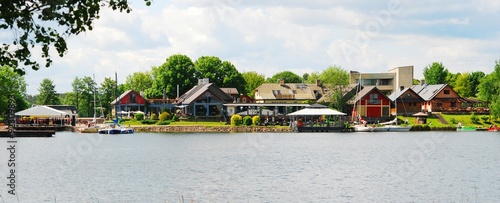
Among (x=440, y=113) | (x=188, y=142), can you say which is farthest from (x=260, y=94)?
(x=188, y=142)

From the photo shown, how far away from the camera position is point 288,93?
12244cm

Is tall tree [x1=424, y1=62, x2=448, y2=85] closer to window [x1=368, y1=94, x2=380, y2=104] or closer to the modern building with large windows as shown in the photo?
the modern building with large windows

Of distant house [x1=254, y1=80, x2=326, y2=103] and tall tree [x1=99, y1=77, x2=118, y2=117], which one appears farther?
tall tree [x1=99, y1=77, x2=118, y2=117]

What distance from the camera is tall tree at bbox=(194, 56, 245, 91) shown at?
125 meters

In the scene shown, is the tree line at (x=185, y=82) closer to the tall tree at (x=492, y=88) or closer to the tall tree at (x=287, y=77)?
the tall tree at (x=492, y=88)

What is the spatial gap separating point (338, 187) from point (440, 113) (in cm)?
7171

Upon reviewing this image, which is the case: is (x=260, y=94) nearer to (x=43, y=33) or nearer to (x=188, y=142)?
(x=188, y=142)

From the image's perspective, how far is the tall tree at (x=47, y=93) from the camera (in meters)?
144

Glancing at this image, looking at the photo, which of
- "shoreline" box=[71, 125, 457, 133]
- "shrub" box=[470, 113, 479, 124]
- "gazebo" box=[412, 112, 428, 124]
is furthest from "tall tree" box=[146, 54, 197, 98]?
A: "shrub" box=[470, 113, 479, 124]

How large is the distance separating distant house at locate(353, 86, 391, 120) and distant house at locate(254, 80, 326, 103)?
2027 centimetres

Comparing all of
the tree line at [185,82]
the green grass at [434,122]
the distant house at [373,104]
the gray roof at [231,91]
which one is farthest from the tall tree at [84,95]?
the distant house at [373,104]

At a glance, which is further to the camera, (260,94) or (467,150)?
(260,94)

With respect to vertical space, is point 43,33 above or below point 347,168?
above

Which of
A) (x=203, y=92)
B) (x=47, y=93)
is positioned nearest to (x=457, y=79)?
(x=203, y=92)
